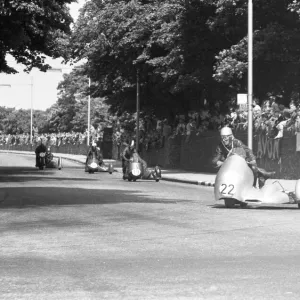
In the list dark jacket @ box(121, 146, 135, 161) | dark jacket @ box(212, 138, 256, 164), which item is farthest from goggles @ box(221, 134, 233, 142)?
dark jacket @ box(121, 146, 135, 161)

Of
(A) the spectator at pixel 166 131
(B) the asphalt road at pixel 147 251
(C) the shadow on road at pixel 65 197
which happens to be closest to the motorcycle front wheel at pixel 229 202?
(B) the asphalt road at pixel 147 251

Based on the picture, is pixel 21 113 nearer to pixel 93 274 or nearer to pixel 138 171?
pixel 138 171

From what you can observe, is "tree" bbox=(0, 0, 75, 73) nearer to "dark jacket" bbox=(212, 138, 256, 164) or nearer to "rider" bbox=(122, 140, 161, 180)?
"rider" bbox=(122, 140, 161, 180)

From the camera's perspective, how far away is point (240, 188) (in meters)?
19.6

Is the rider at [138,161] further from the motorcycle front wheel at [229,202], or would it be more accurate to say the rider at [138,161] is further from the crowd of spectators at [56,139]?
the crowd of spectators at [56,139]

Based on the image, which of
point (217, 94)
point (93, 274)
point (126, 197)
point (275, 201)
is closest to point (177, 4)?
point (217, 94)

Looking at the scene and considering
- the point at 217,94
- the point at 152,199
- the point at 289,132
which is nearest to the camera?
the point at 152,199

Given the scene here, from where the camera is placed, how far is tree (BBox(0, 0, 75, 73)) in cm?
3287

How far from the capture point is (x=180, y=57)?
139ft

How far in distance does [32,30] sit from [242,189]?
19592 mm

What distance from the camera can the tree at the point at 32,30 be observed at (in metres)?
32.9

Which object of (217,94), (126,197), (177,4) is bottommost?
(126,197)

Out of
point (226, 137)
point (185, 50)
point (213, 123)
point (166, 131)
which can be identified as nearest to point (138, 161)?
point (185, 50)

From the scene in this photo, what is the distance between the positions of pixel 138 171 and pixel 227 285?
26.8m
